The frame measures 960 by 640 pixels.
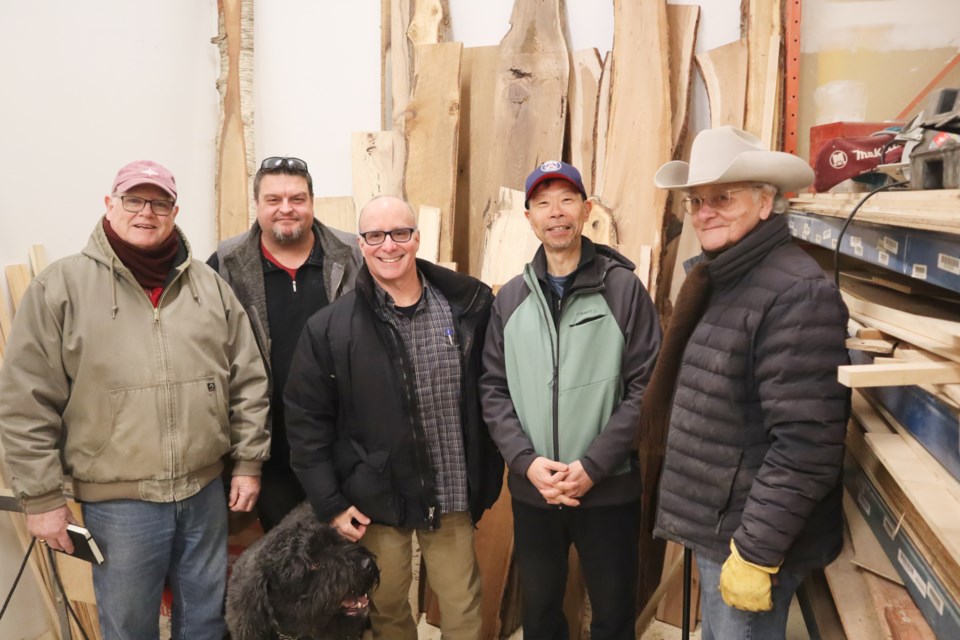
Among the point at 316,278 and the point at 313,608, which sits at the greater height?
the point at 316,278

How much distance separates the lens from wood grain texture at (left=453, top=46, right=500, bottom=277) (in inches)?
117

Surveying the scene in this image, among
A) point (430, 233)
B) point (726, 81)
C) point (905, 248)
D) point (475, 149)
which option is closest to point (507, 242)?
point (430, 233)

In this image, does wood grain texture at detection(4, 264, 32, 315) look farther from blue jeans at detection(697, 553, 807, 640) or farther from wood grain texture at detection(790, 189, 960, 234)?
wood grain texture at detection(790, 189, 960, 234)

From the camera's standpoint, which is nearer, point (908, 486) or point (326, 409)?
point (908, 486)

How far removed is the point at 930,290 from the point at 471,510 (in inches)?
54.9

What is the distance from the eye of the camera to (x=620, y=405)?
1894 millimetres

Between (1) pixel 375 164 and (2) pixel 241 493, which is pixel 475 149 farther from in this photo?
(2) pixel 241 493

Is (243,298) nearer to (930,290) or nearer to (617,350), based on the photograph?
(617,350)

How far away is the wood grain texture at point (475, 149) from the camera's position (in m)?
2.97

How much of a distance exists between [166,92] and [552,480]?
263 cm

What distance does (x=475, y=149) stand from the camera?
9.89 ft

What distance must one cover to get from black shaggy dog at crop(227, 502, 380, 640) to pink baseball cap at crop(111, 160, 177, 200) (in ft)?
3.53

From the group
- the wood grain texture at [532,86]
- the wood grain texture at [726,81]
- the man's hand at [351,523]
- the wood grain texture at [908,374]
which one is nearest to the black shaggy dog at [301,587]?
the man's hand at [351,523]

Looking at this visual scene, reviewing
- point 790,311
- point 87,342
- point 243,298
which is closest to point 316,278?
point 243,298
